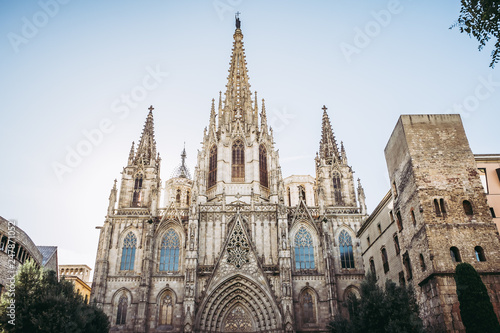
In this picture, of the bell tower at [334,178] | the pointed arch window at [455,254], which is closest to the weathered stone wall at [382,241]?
the pointed arch window at [455,254]

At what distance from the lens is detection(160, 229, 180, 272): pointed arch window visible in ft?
117

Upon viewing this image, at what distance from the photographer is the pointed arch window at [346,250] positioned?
3641 centimetres

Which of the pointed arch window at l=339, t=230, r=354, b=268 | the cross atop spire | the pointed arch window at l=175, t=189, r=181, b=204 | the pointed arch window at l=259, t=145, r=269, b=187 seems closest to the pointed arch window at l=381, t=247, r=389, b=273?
the pointed arch window at l=339, t=230, r=354, b=268

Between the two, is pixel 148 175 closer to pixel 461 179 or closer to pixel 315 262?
pixel 315 262

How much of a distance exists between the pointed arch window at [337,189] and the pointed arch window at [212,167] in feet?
39.5

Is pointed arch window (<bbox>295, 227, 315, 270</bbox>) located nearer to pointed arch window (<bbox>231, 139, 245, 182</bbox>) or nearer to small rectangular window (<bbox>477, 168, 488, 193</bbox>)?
pointed arch window (<bbox>231, 139, 245, 182</bbox>)

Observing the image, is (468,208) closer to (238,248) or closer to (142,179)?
(238,248)

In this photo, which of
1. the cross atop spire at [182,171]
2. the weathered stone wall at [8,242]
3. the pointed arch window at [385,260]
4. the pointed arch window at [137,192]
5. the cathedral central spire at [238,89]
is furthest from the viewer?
the cross atop spire at [182,171]

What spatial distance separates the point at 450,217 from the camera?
70.9 feet

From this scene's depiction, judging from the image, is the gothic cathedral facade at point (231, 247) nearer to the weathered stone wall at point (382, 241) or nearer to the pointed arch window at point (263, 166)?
the pointed arch window at point (263, 166)

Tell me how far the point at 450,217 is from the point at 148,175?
29.1m

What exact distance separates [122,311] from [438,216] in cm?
2566

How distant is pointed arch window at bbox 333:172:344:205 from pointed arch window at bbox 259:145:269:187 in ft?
22.5

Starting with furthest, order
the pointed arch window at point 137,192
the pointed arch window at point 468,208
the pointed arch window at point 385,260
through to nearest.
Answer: the pointed arch window at point 137,192 < the pointed arch window at point 385,260 < the pointed arch window at point 468,208
